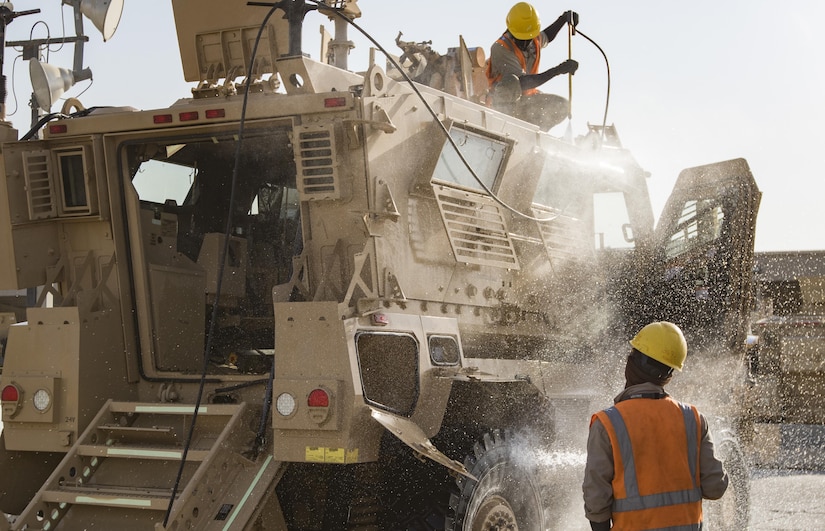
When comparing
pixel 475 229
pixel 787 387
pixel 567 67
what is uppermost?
pixel 567 67

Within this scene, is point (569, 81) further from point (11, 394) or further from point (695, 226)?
point (11, 394)

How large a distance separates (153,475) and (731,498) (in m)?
4.29

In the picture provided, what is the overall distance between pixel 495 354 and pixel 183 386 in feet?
6.33

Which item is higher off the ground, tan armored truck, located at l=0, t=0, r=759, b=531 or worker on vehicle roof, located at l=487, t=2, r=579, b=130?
worker on vehicle roof, located at l=487, t=2, r=579, b=130

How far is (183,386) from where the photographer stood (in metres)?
6.46

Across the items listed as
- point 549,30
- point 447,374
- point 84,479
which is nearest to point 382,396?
point 447,374

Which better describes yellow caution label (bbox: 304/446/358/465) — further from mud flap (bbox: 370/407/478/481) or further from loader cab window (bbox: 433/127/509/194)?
loader cab window (bbox: 433/127/509/194)

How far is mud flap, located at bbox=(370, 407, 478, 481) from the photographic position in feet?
17.0

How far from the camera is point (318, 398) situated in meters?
5.25

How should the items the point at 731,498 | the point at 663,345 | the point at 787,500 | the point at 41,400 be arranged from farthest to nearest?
1. the point at 787,500
2. the point at 731,498
3. the point at 41,400
4. the point at 663,345

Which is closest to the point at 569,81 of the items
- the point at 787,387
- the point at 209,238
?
the point at 209,238

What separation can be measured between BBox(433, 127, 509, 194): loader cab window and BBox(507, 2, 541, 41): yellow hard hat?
70.2 inches

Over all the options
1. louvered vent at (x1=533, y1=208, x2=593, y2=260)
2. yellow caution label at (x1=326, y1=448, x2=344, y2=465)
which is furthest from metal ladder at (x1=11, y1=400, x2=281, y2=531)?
louvered vent at (x1=533, y1=208, x2=593, y2=260)

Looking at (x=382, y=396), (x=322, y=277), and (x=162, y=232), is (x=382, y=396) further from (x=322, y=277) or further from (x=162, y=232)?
(x=162, y=232)
